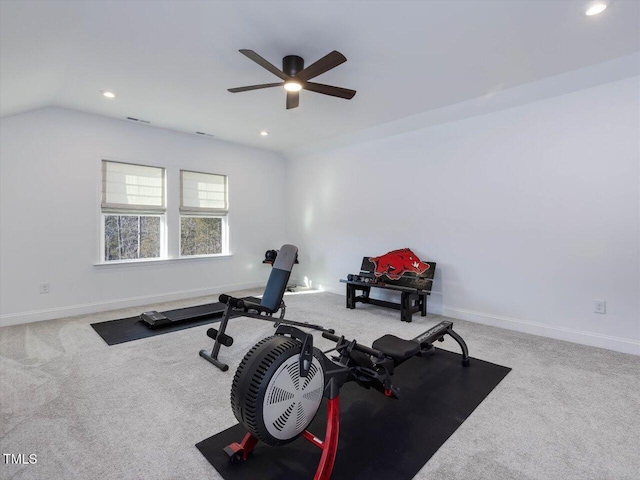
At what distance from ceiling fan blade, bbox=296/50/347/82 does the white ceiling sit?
224 mm

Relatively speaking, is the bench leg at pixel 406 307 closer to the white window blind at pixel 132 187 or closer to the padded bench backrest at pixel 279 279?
the padded bench backrest at pixel 279 279

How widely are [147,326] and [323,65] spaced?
11.1ft

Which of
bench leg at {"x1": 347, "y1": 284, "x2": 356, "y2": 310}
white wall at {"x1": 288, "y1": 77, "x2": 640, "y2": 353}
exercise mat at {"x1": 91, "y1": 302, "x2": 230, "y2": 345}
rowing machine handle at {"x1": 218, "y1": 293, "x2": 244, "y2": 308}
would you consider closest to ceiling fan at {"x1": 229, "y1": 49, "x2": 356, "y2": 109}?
rowing machine handle at {"x1": 218, "y1": 293, "x2": 244, "y2": 308}

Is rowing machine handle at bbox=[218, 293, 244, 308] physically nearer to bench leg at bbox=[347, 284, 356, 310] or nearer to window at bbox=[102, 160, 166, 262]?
bench leg at bbox=[347, 284, 356, 310]

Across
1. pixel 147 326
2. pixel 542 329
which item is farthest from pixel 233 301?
pixel 542 329

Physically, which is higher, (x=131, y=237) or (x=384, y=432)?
(x=131, y=237)

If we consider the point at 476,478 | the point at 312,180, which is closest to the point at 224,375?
the point at 476,478

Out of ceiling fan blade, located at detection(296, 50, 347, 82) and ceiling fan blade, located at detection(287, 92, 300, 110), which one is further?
ceiling fan blade, located at detection(287, 92, 300, 110)

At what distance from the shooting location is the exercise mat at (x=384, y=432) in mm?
1578

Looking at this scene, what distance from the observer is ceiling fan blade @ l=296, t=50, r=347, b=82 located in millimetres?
2243

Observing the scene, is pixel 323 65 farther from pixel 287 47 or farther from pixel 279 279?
pixel 279 279

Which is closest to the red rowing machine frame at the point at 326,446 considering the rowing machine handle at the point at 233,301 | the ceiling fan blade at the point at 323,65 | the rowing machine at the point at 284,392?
the rowing machine at the point at 284,392

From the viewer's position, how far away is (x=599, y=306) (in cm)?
314

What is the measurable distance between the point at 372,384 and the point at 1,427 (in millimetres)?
2213
